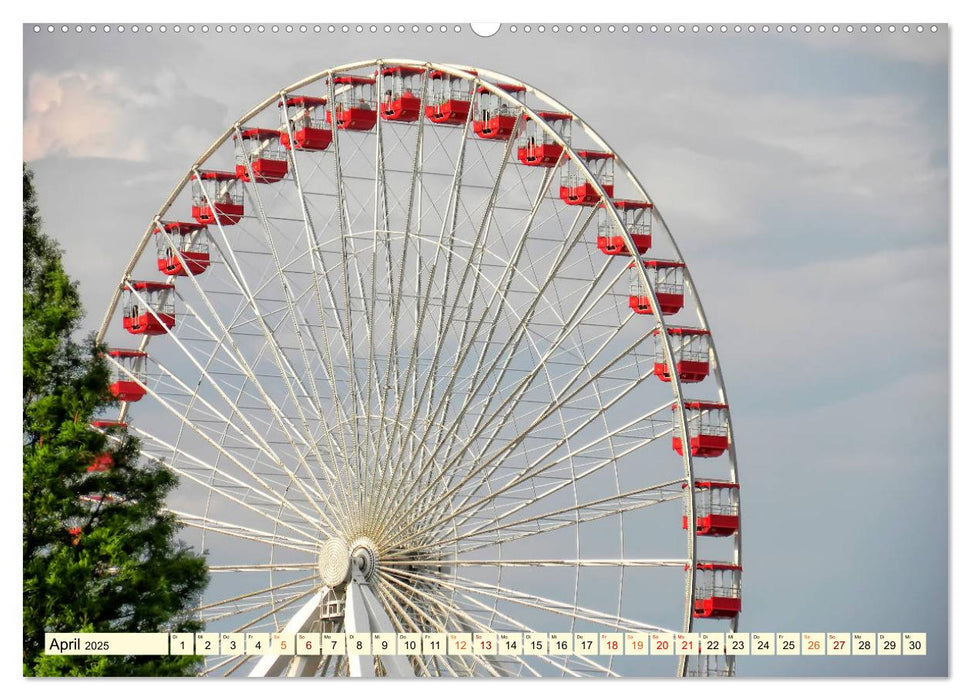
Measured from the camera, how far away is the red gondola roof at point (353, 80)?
109 ft

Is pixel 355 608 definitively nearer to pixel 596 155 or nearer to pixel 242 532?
pixel 242 532

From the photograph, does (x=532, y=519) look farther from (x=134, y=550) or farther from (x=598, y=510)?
(x=134, y=550)

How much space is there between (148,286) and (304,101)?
4.80 meters

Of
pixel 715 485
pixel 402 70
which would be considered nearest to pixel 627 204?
pixel 402 70

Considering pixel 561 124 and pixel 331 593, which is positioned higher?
pixel 561 124

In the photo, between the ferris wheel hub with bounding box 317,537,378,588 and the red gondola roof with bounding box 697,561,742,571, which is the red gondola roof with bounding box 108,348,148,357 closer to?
the ferris wheel hub with bounding box 317,537,378,588

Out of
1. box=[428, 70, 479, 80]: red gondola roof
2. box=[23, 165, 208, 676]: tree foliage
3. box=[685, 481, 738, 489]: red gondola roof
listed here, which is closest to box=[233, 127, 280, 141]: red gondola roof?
box=[428, 70, 479, 80]: red gondola roof

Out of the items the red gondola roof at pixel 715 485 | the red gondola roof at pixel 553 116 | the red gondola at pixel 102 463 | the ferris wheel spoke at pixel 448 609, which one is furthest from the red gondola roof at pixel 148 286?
the red gondola at pixel 102 463

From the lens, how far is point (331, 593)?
1286 inches

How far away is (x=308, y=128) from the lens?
34.2 meters

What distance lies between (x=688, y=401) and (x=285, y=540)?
6.73 metres

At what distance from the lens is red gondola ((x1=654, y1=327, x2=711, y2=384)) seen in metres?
31.6
